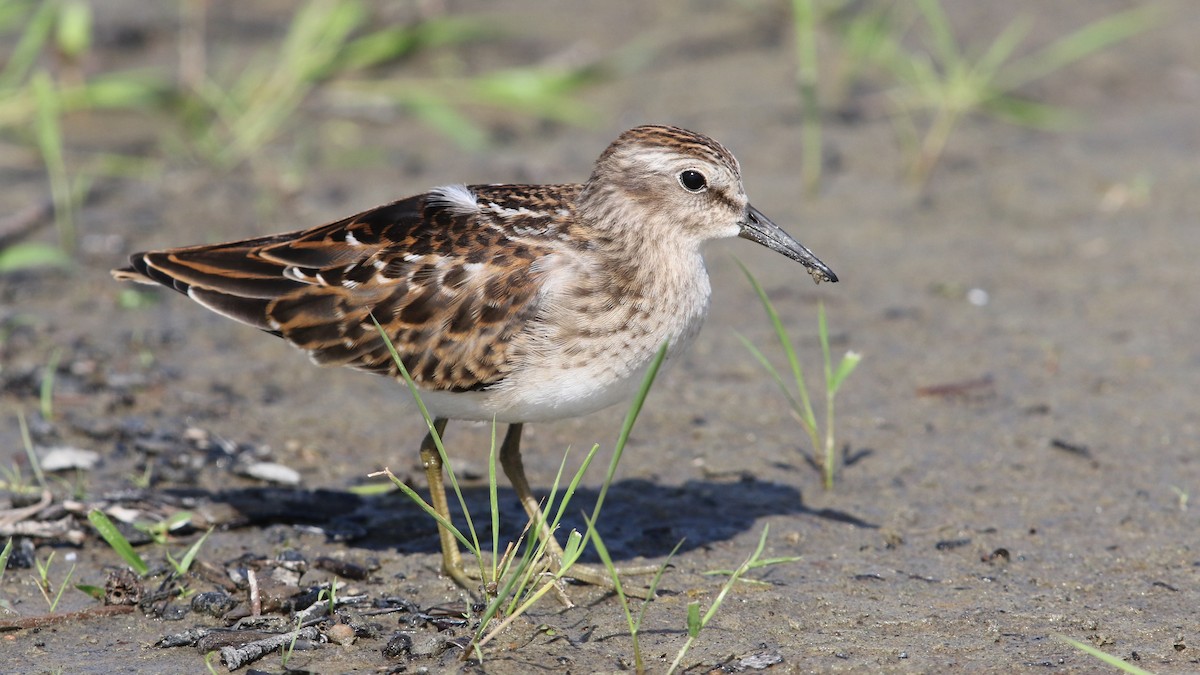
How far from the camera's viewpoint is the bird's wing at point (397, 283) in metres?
5.59

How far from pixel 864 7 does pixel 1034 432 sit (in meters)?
5.96

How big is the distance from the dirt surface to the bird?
45 centimetres

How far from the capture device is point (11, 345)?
777 cm

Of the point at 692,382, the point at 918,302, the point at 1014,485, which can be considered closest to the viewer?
the point at 1014,485

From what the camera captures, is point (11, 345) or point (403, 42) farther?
point (403, 42)

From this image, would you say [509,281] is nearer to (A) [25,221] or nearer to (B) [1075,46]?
(A) [25,221]

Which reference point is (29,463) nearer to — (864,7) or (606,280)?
(606,280)

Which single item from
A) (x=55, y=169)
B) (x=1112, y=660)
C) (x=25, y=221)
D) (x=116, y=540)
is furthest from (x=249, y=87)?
(x=1112, y=660)

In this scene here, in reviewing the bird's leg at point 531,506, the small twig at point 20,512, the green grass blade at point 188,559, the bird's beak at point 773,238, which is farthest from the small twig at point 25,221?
the bird's beak at point 773,238

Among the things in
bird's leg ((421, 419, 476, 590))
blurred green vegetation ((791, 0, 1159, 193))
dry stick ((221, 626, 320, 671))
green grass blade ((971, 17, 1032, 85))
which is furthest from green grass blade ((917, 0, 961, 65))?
dry stick ((221, 626, 320, 671))

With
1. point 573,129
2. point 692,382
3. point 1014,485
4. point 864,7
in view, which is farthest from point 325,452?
point 864,7

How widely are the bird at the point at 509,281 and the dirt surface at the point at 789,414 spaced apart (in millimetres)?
445

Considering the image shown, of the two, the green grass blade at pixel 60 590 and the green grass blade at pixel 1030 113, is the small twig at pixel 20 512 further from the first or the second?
the green grass blade at pixel 1030 113

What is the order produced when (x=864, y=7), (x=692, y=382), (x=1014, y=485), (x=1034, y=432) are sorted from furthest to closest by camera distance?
(x=864, y=7)
(x=692, y=382)
(x=1034, y=432)
(x=1014, y=485)
